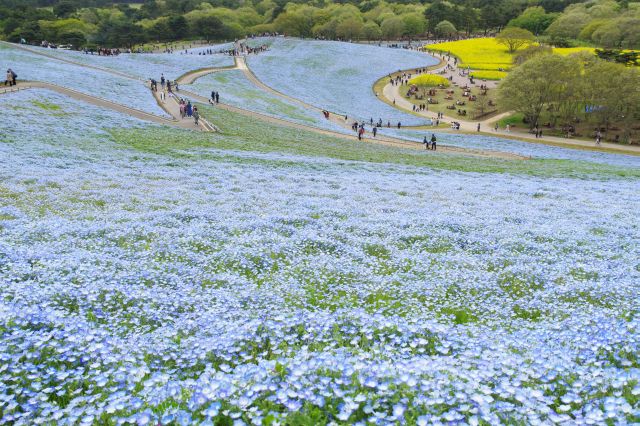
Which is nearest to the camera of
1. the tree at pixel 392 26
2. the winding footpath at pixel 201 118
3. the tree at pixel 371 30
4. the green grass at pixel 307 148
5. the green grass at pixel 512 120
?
the green grass at pixel 307 148

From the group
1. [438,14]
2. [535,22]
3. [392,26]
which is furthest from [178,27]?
[535,22]

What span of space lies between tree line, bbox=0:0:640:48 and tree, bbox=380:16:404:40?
22cm

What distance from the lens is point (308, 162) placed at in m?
30.2

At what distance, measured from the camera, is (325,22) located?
157 metres

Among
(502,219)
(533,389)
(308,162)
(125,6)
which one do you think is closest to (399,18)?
(125,6)

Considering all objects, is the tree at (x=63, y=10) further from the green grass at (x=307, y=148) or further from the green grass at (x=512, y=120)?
the green grass at (x=512, y=120)

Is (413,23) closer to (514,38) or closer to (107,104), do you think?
(514,38)

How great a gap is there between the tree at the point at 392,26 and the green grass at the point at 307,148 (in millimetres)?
123962

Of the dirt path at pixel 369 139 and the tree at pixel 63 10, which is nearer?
the dirt path at pixel 369 139

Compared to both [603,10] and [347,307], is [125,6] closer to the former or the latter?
[603,10]

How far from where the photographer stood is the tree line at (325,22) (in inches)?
4919

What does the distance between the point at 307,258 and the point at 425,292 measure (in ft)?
10.7

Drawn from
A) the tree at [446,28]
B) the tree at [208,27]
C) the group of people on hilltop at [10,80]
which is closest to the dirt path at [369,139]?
the group of people on hilltop at [10,80]

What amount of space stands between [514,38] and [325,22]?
63.1m
